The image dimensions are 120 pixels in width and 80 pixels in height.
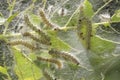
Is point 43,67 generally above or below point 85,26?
below

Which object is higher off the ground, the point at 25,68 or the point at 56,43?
the point at 56,43

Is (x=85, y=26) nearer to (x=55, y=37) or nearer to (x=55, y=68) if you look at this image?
(x=55, y=37)

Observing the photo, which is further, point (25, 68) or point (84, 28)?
point (25, 68)

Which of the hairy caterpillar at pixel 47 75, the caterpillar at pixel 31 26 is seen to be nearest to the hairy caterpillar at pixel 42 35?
the caterpillar at pixel 31 26

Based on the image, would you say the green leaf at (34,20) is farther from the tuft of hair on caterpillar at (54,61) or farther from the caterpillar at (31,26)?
the tuft of hair on caterpillar at (54,61)

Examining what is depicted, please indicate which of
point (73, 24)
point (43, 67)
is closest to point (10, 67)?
point (43, 67)

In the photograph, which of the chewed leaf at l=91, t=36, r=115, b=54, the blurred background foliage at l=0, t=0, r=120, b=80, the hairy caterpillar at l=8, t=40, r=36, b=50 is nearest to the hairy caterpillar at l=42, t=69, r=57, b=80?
the blurred background foliage at l=0, t=0, r=120, b=80

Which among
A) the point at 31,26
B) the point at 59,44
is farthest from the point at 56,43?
the point at 31,26

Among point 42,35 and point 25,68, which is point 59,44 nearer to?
point 42,35
